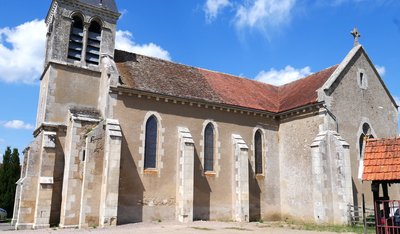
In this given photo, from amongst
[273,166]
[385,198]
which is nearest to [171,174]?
[273,166]

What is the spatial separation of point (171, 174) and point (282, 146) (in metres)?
8.29

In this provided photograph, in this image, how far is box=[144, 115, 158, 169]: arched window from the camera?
2019cm

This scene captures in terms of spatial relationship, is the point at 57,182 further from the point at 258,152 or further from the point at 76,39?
the point at 258,152

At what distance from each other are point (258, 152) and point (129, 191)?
918 centimetres

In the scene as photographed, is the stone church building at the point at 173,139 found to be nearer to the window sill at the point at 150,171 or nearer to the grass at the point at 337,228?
the window sill at the point at 150,171

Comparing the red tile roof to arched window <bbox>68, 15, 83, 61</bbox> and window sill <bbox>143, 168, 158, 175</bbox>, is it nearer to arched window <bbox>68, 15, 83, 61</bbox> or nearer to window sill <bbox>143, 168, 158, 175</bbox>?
A: window sill <bbox>143, 168, 158, 175</bbox>

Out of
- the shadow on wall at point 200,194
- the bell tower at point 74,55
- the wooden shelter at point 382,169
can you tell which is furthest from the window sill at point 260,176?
the wooden shelter at point 382,169

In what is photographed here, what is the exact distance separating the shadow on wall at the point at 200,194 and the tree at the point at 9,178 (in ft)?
66.1

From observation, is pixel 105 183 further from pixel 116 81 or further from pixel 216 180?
pixel 216 180

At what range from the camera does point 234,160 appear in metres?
22.7

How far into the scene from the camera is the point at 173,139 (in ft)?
69.1

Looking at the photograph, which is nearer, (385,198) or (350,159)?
(385,198)

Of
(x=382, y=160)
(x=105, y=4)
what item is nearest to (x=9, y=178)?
(x=105, y=4)

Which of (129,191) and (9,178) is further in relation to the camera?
(9,178)
